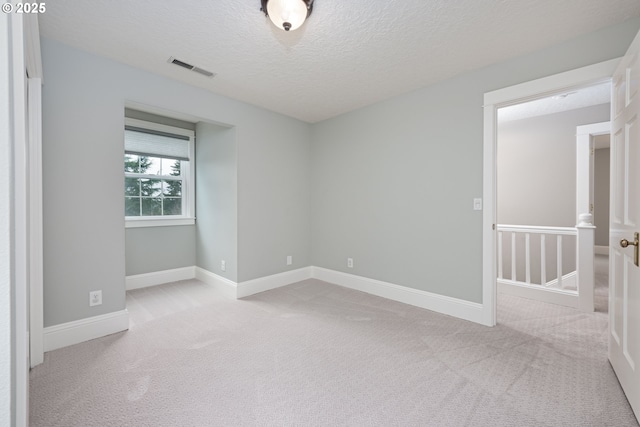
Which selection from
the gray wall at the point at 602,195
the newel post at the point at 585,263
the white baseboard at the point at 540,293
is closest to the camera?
the newel post at the point at 585,263

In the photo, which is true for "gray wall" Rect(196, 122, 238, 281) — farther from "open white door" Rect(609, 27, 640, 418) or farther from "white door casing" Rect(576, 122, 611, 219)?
"white door casing" Rect(576, 122, 611, 219)

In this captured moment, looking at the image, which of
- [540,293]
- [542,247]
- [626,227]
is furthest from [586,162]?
[626,227]

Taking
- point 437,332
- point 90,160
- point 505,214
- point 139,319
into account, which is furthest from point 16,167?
point 505,214

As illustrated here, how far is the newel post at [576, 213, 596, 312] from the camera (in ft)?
9.86

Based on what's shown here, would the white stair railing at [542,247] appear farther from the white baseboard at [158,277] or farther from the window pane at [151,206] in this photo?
the window pane at [151,206]

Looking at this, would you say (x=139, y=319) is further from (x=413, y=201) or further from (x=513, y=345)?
(x=513, y=345)

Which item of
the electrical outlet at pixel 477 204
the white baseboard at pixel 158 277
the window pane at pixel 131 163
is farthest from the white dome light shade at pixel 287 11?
the white baseboard at pixel 158 277

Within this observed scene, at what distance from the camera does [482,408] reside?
1.60m

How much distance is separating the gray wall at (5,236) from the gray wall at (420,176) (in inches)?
121

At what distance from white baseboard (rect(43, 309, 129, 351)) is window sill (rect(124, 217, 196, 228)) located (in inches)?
63.0

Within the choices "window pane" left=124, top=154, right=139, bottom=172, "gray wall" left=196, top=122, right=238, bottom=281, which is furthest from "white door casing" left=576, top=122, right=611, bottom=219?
"window pane" left=124, top=154, right=139, bottom=172

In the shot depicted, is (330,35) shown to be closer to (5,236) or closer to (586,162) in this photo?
(5,236)

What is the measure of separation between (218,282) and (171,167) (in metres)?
1.89

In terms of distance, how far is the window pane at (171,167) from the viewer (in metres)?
4.14
